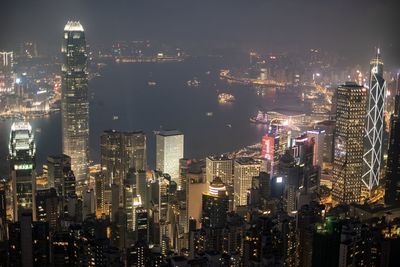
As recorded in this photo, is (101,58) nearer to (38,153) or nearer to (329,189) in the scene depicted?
(38,153)

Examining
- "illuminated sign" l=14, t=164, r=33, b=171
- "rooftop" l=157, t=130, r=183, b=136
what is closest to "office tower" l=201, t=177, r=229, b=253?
"illuminated sign" l=14, t=164, r=33, b=171

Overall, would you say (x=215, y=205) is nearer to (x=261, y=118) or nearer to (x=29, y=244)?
(x=29, y=244)

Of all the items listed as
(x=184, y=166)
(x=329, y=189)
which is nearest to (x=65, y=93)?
(x=184, y=166)

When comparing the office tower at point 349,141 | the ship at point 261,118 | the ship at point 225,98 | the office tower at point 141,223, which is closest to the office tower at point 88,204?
the office tower at point 141,223

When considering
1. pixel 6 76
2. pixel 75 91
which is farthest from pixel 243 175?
pixel 6 76

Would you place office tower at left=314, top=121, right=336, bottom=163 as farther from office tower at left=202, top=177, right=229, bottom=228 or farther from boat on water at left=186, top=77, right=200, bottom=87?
boat on water at left=186, top=77, right=200, bottom=87

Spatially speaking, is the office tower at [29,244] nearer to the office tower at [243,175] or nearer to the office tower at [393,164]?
the office tower at [243,175]
